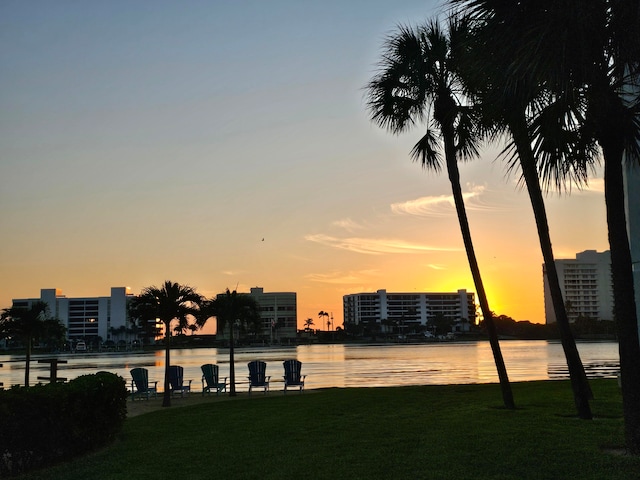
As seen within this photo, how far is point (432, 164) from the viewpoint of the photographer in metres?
17.1

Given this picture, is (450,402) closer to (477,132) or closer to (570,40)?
(477,132)

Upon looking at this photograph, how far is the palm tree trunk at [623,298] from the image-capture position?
8.61 metres

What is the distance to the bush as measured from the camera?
8.82 metres

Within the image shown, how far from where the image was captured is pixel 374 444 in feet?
34.1

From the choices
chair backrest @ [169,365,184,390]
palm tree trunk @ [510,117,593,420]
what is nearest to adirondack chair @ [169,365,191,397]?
chair backrest @ [169,365,184,390]

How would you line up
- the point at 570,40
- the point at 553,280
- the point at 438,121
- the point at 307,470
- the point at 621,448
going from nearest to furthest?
the point at 570,40, the point at 307,470, the point at 621,448, the point at 553,280, the point at 438,121

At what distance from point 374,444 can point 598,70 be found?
246 inches

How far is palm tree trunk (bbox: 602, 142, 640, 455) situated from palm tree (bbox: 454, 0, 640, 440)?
0.01 metres

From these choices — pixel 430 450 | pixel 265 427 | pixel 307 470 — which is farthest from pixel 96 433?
pixel 430 450

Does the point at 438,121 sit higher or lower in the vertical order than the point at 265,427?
higher

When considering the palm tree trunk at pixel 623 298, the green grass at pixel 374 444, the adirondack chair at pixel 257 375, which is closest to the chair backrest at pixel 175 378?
the adirondack chair at pixel 257 375

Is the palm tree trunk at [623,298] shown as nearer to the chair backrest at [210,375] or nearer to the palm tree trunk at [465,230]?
the palm tree trunk at [465,230]

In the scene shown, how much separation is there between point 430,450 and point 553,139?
478cm

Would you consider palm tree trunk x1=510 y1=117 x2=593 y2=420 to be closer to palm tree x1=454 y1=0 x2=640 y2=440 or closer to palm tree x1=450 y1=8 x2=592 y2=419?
palm tree x1=450 y1=8 x2=592 y2=419
